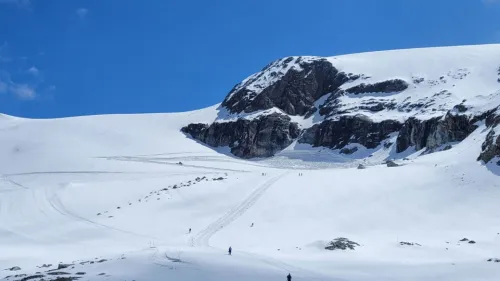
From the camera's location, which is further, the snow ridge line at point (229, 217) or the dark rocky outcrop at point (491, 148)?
the dark rocky outcrop at point (491, 148)

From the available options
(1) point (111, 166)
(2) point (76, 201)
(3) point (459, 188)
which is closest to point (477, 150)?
(3) point (459, 188)

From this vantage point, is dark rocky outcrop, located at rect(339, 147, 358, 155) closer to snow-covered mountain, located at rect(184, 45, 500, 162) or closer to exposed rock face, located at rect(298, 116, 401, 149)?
snow-covered mountain, located at rect(184, 45, 500, 162)

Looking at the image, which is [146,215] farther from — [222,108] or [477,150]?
[222,108]

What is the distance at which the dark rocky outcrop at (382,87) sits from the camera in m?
111

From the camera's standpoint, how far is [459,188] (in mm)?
46094

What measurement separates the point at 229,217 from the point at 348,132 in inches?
2367

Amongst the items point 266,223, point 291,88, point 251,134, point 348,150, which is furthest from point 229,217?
point 291,88

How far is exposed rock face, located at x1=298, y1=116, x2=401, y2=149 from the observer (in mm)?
95750

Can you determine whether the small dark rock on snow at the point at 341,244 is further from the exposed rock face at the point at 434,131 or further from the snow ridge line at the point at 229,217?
the exposed rock face at the point at 434,131

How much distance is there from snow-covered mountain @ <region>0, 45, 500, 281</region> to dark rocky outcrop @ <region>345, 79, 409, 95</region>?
1.37 ft

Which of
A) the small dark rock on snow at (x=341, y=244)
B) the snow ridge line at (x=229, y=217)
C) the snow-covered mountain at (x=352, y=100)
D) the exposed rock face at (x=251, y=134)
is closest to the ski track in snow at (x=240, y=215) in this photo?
the snow ridge line at (x=229, y=217)

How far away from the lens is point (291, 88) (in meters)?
120

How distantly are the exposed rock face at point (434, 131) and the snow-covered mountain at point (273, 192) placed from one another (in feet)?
0.67

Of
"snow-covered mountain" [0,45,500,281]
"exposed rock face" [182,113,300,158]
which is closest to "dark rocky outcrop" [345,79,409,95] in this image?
"snow-covered mountain" [0,45,500,281]
